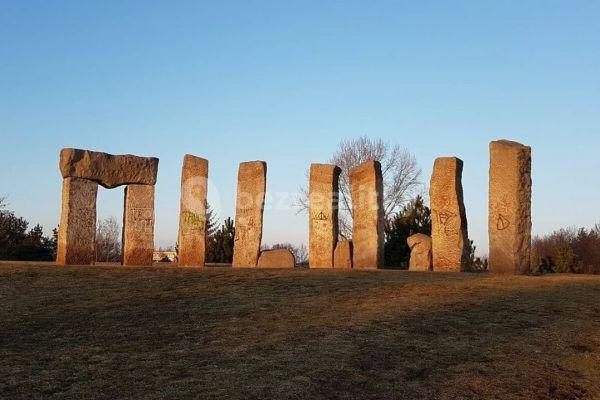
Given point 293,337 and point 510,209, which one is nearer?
point 293,337

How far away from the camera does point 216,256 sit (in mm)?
29062

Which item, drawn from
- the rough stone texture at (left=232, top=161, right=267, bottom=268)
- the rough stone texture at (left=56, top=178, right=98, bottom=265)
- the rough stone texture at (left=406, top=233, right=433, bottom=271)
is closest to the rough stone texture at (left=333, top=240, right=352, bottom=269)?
the rough stone texture at (left=406, top=233, right=433, bottom=271)

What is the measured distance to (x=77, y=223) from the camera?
58.2 feet

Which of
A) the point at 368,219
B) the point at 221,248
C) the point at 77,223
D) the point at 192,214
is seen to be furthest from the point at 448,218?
the point at 221,248

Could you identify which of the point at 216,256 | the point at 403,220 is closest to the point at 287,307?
the point at 403,220

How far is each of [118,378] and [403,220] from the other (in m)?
19.7

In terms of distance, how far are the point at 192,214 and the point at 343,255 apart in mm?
4480

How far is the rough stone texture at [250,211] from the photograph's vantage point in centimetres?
1969

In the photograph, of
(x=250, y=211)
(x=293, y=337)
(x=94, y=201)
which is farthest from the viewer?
(x=250, y=211)

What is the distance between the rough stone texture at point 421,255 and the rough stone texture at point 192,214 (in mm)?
5936

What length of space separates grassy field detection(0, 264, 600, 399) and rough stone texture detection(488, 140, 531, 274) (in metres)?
2.78

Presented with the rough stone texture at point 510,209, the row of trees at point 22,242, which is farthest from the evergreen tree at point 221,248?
the rough stone texture at point 510,209

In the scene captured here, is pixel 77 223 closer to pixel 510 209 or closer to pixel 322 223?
pixel 322 223

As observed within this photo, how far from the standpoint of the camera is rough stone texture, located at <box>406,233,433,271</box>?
62.0ft
